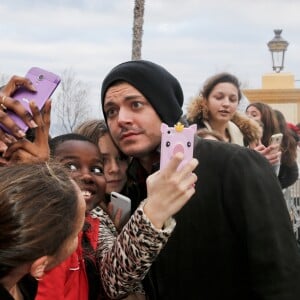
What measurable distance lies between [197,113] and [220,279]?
3195 mm

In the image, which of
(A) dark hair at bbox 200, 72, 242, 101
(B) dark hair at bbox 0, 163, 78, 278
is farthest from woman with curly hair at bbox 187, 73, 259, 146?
(B) dark hair at bbox 0, 163, 78, 278

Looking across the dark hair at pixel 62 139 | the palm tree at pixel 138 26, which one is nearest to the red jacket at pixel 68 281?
the dark hair at pixel 62 139

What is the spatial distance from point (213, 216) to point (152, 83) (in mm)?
624

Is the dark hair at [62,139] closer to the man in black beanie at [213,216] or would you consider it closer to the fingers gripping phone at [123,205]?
the man in black beanie at [213,216]

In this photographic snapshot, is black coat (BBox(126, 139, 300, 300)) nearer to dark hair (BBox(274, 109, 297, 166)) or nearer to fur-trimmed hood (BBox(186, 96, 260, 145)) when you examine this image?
fur-trimmed hood (BBox(186, 96, 260, 145))

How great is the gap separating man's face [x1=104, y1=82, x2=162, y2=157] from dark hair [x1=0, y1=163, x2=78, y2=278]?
23.6 inches

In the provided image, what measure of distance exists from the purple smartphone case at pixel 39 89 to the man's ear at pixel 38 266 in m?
0.65

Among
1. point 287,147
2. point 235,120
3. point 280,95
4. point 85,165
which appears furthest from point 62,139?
point 280,95

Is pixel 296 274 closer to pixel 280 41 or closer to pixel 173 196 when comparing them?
pixel 173 196

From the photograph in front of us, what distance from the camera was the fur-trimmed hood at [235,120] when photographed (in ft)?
17.7

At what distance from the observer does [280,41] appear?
14.2m

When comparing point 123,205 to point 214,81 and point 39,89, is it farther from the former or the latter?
point 214,81

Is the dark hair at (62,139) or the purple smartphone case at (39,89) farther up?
the purple smartphone case at (39,89)

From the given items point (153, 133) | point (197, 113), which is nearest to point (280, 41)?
point (197, 113)
